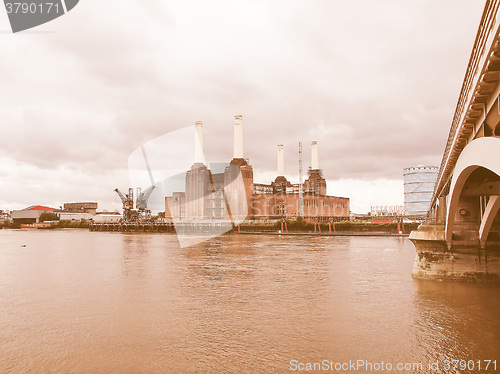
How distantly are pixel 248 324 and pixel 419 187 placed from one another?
312 ft

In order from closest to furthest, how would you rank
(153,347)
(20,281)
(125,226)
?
(153,347), (20,281), (125,226)

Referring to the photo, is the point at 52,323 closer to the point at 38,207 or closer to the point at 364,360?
the point at 364,360

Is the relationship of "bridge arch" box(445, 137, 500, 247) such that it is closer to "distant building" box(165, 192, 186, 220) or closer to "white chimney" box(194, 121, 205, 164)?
"white chimney" box(194, 121, 205, 164)

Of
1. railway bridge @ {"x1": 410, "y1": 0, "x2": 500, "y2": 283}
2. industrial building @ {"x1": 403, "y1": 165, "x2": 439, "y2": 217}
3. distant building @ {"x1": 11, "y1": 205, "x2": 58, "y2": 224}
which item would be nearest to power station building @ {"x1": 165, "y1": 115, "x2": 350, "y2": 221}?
industrial building @ {"x1": 403, "y1": 165, "x2": 439, "y2": 217}

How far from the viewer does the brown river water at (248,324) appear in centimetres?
1091

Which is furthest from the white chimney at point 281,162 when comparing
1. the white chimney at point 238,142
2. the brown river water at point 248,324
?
the brown river water at point 248,324

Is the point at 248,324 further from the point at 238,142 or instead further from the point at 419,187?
the point at 419,187

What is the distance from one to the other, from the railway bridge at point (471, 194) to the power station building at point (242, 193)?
78089 millimetres

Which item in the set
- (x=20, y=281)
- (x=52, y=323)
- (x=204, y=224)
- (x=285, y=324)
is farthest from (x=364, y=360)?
(x=204, y=224)

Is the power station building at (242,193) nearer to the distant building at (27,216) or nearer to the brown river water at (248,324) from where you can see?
the brown river water at (248,324)

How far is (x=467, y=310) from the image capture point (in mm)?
15461

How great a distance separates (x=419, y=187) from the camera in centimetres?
9906

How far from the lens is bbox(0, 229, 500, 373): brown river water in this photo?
10.9m

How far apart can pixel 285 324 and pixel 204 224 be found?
89039 millimetres
